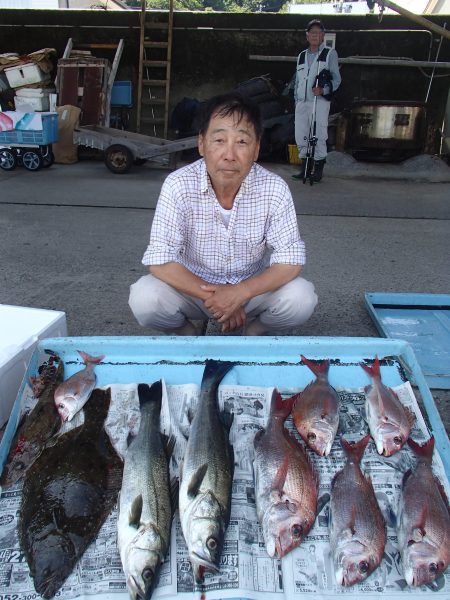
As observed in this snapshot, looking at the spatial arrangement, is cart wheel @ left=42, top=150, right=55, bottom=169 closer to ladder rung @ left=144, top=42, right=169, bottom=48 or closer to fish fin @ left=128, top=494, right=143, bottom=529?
ladder rung @ left=144, top=42, right=169, bottom=48

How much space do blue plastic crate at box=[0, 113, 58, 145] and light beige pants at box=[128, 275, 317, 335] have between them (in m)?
5.72

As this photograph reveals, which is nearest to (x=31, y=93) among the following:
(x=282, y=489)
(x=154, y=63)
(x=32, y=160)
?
(x=32, y=160)

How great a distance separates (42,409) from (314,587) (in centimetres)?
115

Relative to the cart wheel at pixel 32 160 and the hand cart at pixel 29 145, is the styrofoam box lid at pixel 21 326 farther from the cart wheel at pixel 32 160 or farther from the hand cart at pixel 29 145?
the cart wheel at pixel 32 160

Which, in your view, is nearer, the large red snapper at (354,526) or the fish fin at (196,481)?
the large red snapper at (354,526)

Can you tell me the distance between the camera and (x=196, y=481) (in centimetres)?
159

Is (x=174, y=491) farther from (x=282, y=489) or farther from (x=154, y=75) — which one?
(x=154, y=75)

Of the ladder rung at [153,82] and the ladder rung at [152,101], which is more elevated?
the ladder rung at [153,82]

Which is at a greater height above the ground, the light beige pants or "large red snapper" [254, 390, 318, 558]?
the light beige pants

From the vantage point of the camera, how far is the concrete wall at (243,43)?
29.9 feet

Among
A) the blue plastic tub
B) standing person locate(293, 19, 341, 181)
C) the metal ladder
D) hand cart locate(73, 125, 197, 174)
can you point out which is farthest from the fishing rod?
the blue plastic tub

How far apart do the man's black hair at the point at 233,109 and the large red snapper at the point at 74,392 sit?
1.16m

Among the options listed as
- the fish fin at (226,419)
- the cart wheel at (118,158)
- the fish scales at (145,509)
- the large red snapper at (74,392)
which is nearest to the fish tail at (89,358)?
the large red snapper at (74,392)

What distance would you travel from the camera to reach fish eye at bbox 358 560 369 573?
4.65 ft
